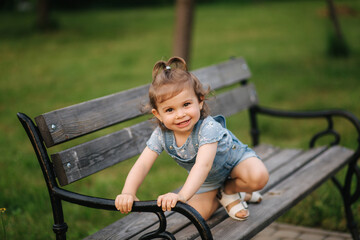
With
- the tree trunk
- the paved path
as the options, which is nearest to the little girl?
the paved path

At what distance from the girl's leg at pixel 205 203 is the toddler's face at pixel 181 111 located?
0.44m

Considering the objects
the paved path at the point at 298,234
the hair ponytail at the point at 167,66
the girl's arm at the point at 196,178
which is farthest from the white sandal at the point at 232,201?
the paved path at the point at 298,234

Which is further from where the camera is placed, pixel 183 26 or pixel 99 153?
pixel 183 26

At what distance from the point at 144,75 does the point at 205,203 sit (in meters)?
6.92

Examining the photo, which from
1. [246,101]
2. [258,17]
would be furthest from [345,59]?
[258,17]

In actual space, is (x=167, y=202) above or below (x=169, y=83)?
below

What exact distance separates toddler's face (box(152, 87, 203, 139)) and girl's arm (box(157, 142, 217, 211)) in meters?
0.14

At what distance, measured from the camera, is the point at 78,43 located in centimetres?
1382

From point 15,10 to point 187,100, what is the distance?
24.8 meters

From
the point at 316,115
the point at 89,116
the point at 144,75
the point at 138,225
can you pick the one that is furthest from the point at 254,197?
the point at 144,75

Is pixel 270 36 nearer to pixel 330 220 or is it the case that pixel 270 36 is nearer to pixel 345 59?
pixel 345 59

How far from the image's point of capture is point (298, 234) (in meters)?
3.20

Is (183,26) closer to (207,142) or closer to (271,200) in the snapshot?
(271,200)

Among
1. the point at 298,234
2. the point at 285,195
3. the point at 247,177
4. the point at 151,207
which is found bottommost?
the point at 298,234
